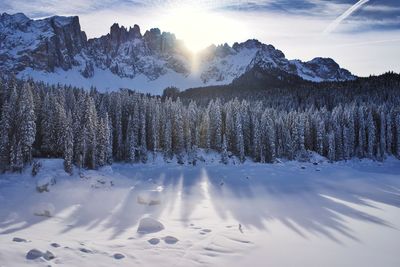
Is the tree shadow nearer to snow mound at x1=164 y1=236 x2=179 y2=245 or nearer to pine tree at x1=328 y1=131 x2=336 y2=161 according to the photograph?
snow mound at x1=164 y1=236 x2=179 y2=245

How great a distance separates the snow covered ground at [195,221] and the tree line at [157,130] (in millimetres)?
5161

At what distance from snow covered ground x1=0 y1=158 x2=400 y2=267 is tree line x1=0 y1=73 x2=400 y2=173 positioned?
5.16 meters

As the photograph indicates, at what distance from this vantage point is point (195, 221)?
105ft

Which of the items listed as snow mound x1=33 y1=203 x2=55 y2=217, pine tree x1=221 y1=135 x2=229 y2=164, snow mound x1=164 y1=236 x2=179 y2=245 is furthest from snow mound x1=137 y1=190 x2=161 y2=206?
pine tree x1=221 y1=135 x2=229 y2=164

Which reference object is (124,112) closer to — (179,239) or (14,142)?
(14,142)

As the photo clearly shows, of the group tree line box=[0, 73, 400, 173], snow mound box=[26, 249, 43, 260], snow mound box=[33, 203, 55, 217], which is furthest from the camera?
tree line box=[0, 73, 400, 173]

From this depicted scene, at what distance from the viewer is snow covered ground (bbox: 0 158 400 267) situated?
21.3 meters

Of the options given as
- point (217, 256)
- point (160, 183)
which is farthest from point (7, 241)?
point (160, 183)

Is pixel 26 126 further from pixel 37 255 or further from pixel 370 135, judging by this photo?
pixel 370 135

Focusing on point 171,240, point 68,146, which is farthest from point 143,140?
point 171,240

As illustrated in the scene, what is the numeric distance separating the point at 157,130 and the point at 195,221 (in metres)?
53.1

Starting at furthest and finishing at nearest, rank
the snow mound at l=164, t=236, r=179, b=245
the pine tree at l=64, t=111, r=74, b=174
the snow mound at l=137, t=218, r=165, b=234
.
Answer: the pine tree at l=64, t=111, r=74, b=174, the snow mound at l=137, t=218, r=165, b=234, the snow mound at l=164, t=236, r=179, b=245

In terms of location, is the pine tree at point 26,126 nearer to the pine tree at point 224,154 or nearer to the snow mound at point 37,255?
the pine tree at point 224,154

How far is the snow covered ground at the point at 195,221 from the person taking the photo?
21344 millimetres
